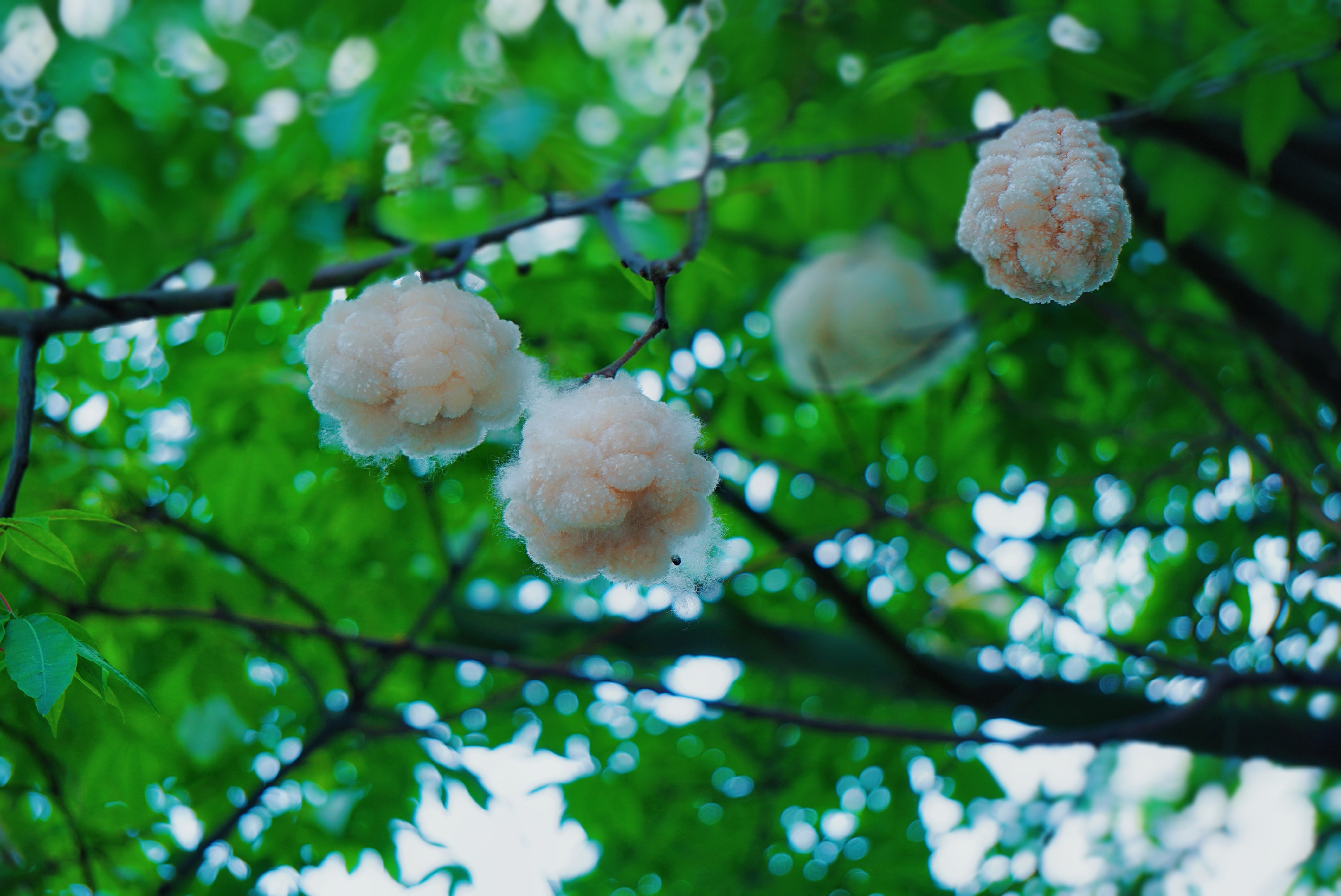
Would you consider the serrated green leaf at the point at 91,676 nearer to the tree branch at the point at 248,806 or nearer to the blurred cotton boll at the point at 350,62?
the tree branch at the point at 248,806

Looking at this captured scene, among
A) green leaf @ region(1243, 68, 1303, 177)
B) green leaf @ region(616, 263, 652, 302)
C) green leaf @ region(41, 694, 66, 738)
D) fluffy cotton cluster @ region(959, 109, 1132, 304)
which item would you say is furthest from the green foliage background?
green leaf @ region(41, 694, 66, 738)

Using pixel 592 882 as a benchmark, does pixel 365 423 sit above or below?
above

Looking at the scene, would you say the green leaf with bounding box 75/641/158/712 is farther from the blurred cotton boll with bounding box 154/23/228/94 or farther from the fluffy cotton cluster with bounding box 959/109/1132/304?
the blurred cotton boll with bounding box 154/23/228/94

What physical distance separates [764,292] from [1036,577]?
1889mm

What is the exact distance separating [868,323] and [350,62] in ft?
5.58

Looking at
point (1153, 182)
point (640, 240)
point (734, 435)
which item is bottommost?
point (734, 435)

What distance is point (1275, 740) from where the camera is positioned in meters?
3.31

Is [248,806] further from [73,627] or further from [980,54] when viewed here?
[980,54]

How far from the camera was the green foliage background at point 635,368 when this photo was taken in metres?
2.28

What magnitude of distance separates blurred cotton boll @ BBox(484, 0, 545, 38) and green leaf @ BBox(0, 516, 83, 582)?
2.16 metres

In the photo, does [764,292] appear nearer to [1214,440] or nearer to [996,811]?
[1214,440]

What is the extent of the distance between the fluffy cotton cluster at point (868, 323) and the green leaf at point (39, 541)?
6.44 feet

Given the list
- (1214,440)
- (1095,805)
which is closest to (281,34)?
(1214,440)

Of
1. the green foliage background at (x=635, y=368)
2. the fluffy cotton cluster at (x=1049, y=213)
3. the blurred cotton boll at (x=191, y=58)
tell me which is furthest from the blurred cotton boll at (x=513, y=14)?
the fluffy cotton cluster at (x=1049, y=213)
